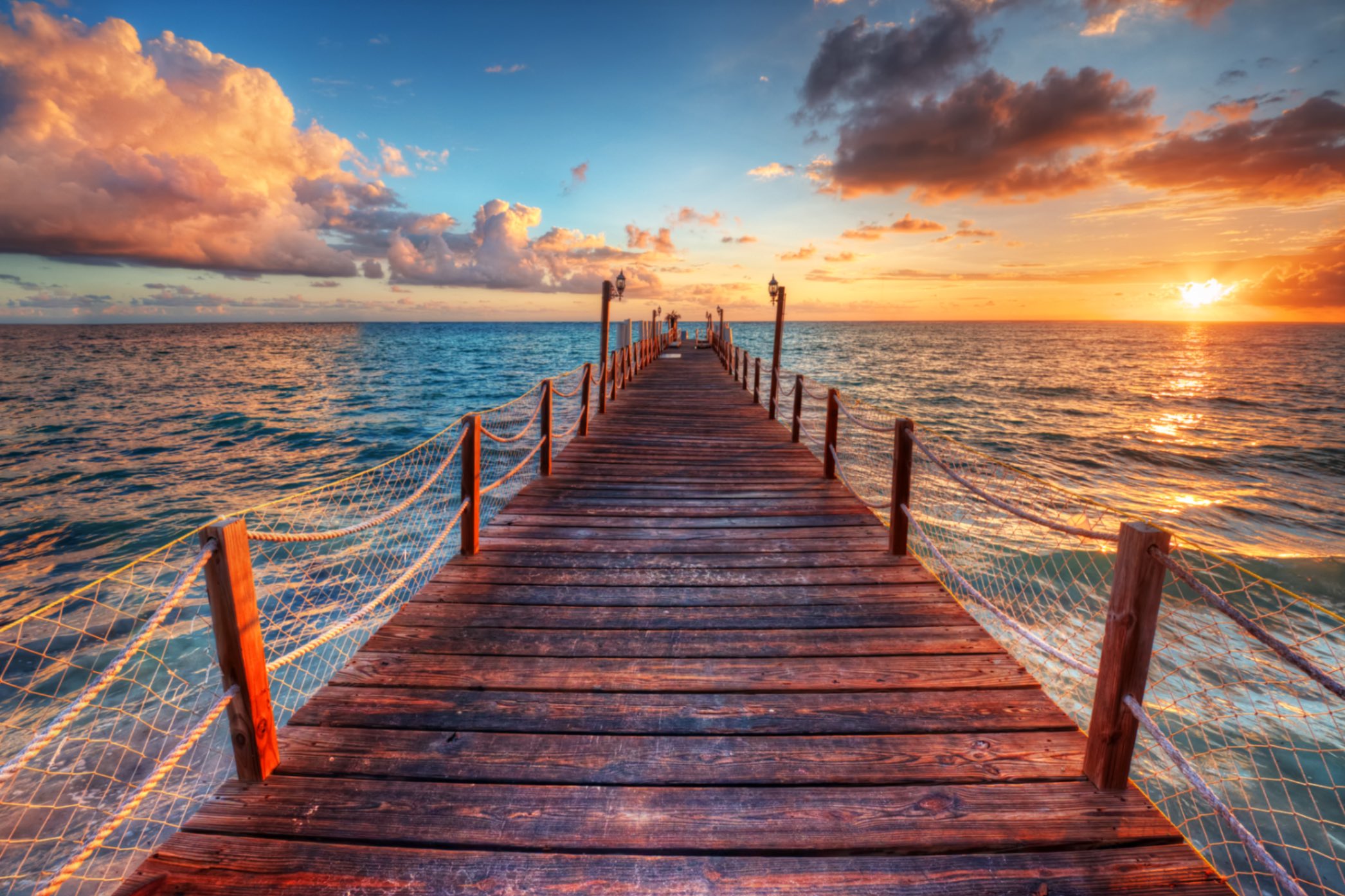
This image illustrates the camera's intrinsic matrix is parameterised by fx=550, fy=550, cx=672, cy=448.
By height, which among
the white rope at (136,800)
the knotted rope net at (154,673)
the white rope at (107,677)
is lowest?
the knotted rope net at (154,673)

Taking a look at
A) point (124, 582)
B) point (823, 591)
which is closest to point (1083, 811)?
point (823, 591)

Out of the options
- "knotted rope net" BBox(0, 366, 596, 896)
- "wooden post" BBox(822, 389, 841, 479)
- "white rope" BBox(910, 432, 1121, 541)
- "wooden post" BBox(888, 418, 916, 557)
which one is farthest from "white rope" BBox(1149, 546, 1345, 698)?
"wooden post" BBox(822, 389, 841, 479)

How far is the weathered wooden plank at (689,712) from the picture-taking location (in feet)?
9.21

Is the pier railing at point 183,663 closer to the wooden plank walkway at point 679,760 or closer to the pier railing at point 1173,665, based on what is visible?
the wooden plank walkway at point 679,760

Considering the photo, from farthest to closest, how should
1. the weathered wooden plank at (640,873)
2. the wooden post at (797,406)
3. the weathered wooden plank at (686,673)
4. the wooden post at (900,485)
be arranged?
1. the wooden post at (797,406)
2. the wooden post at (900,485)
3. the weathered wooden plank at (686,673)
4. the weathered wooden plank at (640,873)

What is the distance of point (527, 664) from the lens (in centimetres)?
332

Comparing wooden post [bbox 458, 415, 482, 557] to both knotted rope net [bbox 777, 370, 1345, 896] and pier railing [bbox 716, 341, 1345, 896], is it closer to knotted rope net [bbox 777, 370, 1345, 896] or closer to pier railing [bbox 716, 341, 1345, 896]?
pier railing [bbox 716, 341, 1345, 896]

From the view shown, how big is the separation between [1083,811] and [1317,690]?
671cm

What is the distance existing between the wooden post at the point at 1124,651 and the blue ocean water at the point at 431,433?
10133 mm

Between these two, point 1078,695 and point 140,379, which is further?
point 140,379

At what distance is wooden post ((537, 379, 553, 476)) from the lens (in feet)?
23.5

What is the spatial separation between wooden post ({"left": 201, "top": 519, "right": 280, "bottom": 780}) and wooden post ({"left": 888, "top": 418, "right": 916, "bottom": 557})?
171 inches

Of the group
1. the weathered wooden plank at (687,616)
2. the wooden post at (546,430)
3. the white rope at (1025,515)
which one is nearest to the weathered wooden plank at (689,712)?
the weathered wooden plank at (687,616)

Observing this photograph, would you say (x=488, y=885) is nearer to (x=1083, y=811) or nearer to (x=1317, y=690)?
(x=1083, y=811)
